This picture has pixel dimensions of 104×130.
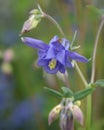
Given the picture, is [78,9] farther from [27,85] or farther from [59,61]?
[27,85]

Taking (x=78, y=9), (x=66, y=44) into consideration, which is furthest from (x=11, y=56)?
(x=66, y=44)

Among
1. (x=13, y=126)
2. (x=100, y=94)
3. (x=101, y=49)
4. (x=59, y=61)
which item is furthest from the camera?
(x=13, y=126)

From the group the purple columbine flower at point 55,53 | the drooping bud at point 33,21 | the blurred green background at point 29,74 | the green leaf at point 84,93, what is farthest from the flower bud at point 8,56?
the green leaf at point 84,93

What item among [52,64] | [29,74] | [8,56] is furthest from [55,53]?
[29,74]

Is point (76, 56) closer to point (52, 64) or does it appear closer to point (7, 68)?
point (52, 64)

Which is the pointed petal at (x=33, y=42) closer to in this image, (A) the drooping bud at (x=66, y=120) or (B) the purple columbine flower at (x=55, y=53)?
(B) the purple columbine flower at (x=55, y=53)

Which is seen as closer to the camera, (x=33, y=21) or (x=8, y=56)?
(x=33, y=21)

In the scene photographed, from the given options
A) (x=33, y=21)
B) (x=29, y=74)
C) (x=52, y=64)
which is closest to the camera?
(x=52, y=64)

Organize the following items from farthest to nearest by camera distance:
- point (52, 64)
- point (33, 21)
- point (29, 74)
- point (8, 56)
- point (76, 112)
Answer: point (29, 74) < point (8, 56) < point (33, 21) < point (52, 64) < point (76, 112)
